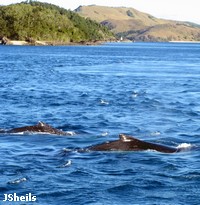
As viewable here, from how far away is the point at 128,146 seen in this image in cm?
2656

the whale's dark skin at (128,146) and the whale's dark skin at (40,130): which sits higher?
the whale's dark skin at (128,146)

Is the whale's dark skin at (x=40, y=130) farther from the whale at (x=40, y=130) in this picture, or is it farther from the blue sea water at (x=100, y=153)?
the blue sea water at (x=100, y=153)

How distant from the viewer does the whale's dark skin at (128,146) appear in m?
26.5

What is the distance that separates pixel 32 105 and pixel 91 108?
529cm

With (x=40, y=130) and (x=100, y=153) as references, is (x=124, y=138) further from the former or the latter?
(x=40, y=130)

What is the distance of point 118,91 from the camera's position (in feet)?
196

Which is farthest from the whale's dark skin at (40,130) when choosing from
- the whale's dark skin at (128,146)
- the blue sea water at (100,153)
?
the whale's dark skin at (128,146)

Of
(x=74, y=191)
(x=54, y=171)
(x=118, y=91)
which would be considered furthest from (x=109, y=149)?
(x=118, y=91)

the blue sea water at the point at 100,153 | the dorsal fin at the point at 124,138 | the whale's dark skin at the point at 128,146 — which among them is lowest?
the blue sea water at the point at 100,153

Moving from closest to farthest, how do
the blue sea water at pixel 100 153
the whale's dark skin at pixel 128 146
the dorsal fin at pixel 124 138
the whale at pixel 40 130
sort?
the blue sea water at pixel 100 153 → the dorsal fin at pixel 124 138 → the whale's dark skin at pixel 128 146 → the whale at pixel 40 130

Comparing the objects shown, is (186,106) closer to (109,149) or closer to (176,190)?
(109,149)

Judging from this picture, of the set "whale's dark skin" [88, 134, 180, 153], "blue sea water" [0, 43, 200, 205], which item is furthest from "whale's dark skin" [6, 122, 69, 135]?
"whale's dark skin" [88, 134, 180, 153]

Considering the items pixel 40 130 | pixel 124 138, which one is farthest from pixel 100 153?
pixel 40 130

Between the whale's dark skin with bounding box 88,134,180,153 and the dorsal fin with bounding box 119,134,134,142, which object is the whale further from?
the dorsal fin with bounding box 119,134,134,142
